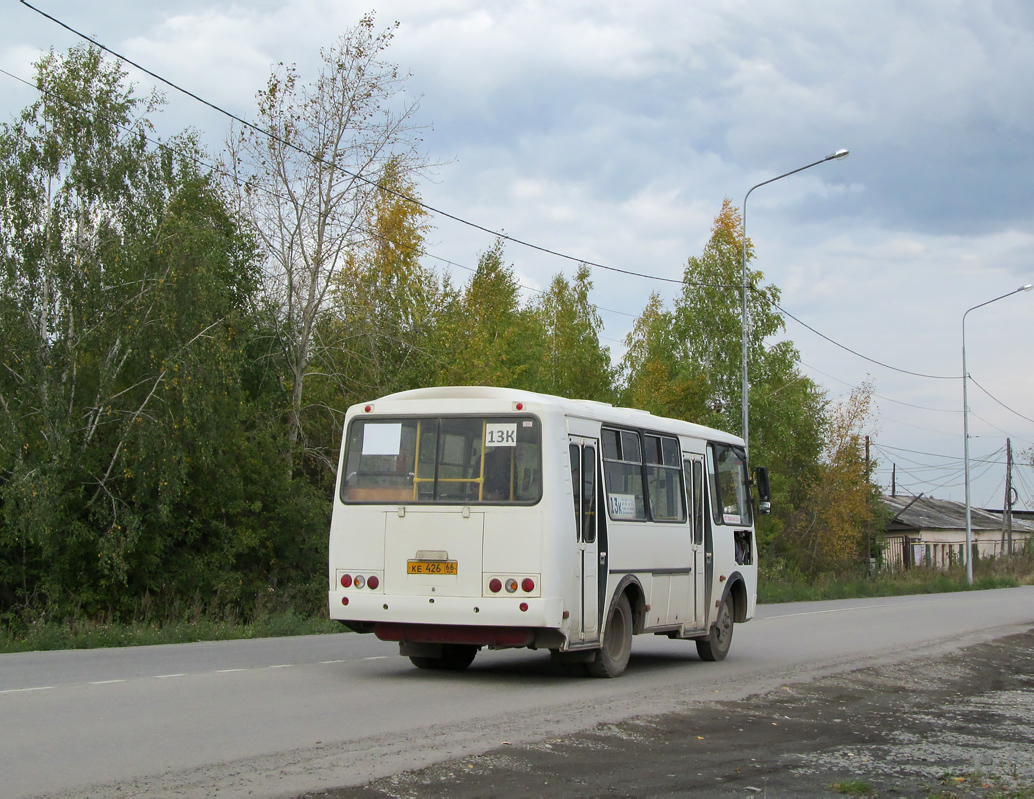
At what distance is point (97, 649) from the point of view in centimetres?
1595

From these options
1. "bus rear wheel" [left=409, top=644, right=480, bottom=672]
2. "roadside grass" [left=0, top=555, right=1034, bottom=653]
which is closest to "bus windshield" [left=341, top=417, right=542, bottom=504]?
"bus rear wheel" [left=409, top=644, right=480, bottom=672]

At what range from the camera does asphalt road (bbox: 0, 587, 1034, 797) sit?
7.40m

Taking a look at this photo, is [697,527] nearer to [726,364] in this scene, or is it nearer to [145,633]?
[145,633]

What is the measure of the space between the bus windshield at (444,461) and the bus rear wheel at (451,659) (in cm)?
222

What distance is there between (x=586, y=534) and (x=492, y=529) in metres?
1.06

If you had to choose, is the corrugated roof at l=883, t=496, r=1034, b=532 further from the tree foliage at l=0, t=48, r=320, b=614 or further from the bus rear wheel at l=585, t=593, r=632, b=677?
the bus rear wheel at l=585, t=593, r=632, b=677

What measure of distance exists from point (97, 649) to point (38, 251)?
12.5 metres

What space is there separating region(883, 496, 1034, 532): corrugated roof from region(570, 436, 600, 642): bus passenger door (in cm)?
6242

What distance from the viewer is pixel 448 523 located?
12.3 metres

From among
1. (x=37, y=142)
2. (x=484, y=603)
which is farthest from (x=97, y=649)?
(x=37, y=142)

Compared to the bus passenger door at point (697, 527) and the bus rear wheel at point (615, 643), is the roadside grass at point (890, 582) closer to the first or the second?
the bus passenger door at point (697, 527)

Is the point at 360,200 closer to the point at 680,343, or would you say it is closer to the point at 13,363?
the point at 13,363

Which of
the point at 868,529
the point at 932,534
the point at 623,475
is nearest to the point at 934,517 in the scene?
the point at 932,534

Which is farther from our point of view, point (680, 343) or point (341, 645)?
point (680, 343)
